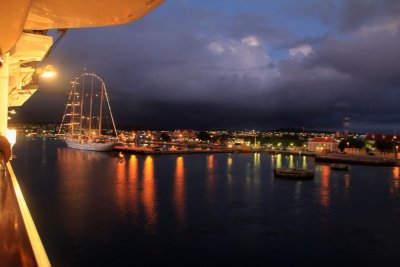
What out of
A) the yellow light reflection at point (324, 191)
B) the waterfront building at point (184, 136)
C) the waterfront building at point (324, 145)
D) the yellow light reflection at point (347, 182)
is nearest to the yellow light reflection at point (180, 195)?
the yellow light reflection at point (324, 191)

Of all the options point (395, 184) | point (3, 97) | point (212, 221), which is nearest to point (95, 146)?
point (395, 184)

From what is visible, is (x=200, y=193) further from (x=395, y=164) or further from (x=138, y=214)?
(x=395, y=164)

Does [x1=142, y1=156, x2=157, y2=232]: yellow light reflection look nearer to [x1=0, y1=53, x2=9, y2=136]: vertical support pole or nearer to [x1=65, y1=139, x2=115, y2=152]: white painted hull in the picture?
[x1=0, y1=53, x2=9, y2=136]: vertical support pole

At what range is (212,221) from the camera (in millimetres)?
13250

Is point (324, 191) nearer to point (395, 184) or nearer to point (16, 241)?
point (395, 184)

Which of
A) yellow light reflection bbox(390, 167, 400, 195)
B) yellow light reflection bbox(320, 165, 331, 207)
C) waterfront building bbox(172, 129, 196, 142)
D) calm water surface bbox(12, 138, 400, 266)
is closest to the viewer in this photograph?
A: calm water surface bbox(12, 138, 400, 266)

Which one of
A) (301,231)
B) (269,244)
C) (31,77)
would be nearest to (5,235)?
(31,77)

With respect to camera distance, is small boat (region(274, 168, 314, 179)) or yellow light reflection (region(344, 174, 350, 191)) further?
small boat (region(274, 168, 314, 179))

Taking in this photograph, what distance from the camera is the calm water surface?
10125 millimetres

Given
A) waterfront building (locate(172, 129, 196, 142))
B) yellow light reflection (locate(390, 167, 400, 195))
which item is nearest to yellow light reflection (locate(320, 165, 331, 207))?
yellow light reflection (locate(390, 167, 400, 195))

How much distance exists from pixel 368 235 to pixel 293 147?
48.7m

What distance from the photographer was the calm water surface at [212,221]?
33.2ft

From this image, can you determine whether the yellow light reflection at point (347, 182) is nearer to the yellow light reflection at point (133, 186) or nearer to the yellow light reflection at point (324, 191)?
the yellow light reflection at point (324, 191)

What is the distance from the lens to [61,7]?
3.90 ft
